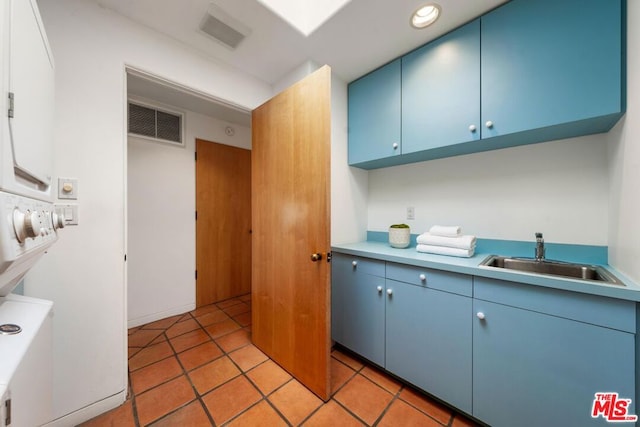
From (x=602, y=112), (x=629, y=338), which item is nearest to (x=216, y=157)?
(x=602, y=112)

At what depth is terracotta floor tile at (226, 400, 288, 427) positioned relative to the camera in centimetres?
118

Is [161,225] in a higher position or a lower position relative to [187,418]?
higher

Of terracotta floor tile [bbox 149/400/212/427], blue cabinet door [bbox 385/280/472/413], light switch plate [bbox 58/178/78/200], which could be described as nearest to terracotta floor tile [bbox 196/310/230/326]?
terracotta floor tile [bbox 149/400/212/427]

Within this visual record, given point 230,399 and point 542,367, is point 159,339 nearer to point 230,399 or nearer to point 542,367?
point 230,399

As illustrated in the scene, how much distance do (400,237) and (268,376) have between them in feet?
4.47

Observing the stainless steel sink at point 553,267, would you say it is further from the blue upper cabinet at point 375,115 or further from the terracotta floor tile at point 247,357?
the terracotta floor tile at point 247,357

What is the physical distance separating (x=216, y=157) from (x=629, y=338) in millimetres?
3242

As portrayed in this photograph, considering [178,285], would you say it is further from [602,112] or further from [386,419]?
[602,112]

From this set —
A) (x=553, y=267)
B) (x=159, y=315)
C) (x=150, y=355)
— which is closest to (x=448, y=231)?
(x=553, y=267)

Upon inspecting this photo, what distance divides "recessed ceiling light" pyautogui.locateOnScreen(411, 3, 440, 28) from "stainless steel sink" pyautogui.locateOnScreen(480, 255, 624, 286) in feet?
4.81

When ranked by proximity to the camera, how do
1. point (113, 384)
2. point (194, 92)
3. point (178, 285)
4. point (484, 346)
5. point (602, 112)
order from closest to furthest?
point (602, 112)
point (484, 346)
point (113, 384)
point (194, 92)
point (178, 285)

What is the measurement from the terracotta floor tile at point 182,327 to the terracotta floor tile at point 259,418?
1183 mm

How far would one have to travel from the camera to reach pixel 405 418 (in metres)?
1.22

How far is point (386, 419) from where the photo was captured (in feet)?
3.98
